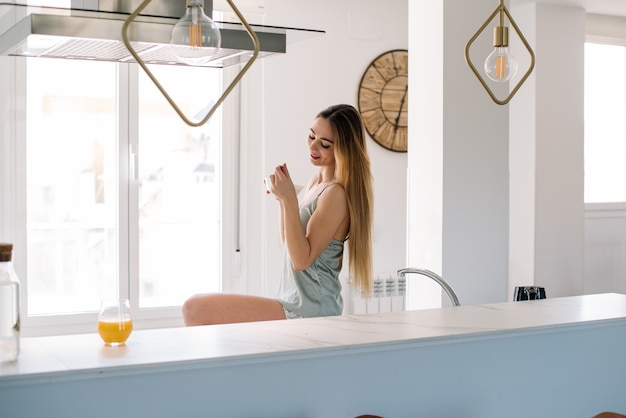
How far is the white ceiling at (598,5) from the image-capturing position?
5.78 metres

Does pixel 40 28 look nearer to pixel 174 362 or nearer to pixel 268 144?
pixel 174 362

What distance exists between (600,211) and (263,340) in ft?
16.8

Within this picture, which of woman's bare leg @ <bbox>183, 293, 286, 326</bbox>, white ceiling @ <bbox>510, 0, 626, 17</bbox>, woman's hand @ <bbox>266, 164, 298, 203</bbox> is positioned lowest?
woman's bare leg @ <bbox>183, 293, 286, 326</bbox>

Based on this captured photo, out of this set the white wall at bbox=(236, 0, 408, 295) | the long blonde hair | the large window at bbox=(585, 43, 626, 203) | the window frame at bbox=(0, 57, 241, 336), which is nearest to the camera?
the long blonde hair

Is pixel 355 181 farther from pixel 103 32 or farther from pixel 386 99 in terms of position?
pixel 386 99

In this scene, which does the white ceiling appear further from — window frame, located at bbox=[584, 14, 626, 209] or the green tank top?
the green tank top

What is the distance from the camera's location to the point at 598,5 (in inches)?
235

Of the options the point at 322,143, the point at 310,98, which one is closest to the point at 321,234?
the point at 322,143

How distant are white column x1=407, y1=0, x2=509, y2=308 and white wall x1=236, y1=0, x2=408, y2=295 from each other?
136 centimetres

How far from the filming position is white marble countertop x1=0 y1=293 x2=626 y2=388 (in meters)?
1.77

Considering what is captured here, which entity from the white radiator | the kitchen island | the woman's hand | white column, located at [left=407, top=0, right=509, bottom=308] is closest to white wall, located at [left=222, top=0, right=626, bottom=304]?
white column, located at [left=407, top=0, right=509, bottom=308]

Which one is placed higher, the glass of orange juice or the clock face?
the clock face

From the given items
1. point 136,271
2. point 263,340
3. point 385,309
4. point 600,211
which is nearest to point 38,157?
point 136,271

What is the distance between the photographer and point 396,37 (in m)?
5.41
